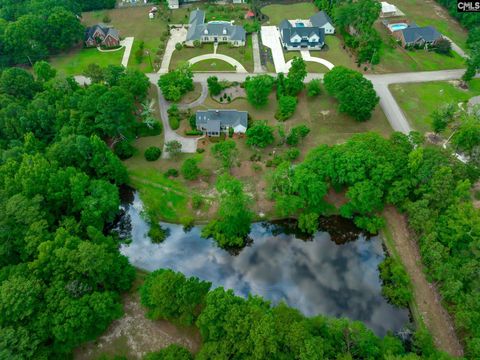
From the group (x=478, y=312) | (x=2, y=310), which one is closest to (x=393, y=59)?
(x=478, y=312)

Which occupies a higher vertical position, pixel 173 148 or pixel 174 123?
pixel 173 148

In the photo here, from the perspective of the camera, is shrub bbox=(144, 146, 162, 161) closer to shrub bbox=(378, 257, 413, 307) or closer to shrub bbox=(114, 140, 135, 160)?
shrub bbox=(114, 140, 135, 160)

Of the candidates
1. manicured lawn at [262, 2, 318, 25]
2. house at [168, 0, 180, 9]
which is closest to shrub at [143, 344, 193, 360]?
manicured lawn at [262, 2, 318, 25]

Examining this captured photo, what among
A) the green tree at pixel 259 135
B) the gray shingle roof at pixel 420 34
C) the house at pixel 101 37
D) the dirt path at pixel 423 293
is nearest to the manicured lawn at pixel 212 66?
the house at pixel 101 37

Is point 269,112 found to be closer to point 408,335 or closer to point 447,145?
point 447,145

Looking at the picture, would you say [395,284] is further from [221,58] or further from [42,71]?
[42,71]

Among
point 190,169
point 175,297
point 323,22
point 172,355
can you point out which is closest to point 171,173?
point 190,169

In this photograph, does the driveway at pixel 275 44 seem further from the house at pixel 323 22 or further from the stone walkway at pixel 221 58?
the house at pixel 323 22
